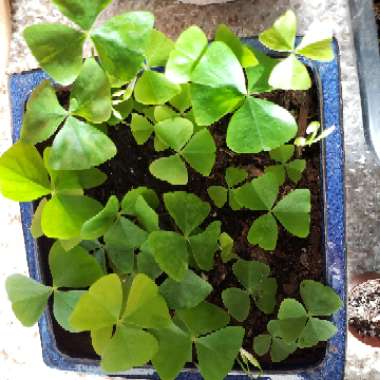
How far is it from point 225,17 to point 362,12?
0.30 metres

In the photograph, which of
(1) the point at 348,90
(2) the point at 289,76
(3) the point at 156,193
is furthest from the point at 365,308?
(2) the point at 289,76

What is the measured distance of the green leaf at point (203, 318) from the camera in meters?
0.70

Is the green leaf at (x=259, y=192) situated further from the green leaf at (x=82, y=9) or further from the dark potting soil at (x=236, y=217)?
the green leaf at (x=82, y=9)

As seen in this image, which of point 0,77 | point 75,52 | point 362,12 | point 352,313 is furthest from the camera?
point 0,77

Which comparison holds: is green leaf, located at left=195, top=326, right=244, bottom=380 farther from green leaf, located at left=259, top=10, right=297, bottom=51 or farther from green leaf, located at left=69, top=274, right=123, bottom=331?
green leaf, located at left=259, top=10, right=297, bottom=51

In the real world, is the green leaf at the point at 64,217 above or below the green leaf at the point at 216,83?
below

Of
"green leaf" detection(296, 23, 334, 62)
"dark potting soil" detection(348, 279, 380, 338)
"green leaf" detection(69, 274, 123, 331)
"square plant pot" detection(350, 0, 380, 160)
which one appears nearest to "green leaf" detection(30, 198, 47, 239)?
"green leaf" detection(69, 274, 123, 331)

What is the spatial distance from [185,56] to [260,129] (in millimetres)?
99

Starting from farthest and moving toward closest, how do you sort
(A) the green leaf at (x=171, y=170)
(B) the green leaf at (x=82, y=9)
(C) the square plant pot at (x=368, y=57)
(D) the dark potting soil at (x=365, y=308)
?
(D) the dark potting soil at (x=365, y=308) < (C) the square plant pot at (x=368, y=57) < (A) the green leaf at (x=171, y=170) < (B) the green leaf at (x=82, y=9)

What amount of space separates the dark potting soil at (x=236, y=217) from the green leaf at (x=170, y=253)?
109 millimetres

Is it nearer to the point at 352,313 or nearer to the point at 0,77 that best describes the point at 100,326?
the point at 352,313

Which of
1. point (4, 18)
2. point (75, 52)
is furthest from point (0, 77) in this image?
point (75, 52)

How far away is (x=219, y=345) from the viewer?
69 cm

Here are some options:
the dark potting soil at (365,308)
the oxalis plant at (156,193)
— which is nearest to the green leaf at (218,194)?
the oxalis plant at (156,193)
